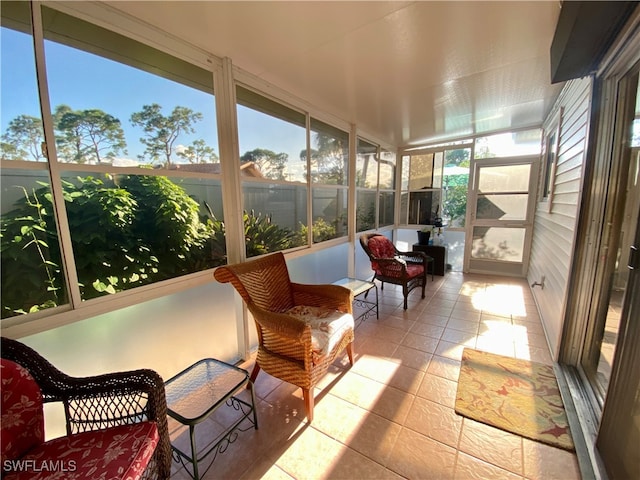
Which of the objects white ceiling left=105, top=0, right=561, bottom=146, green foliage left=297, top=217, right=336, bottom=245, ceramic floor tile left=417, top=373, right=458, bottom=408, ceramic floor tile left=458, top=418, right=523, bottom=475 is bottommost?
ceramic floor tile left=458, top=418, right=523, bottom=475

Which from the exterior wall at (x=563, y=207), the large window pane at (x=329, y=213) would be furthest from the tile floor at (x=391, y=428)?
the large window pane at (x=329, y=213)

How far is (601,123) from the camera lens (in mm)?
1642

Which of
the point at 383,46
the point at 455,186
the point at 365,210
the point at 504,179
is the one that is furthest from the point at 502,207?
the point at 383,46

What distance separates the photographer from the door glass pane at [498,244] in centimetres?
409

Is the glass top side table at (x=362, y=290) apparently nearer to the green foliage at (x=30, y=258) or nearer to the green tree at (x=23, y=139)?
the green foliage at (x=30, y=258)

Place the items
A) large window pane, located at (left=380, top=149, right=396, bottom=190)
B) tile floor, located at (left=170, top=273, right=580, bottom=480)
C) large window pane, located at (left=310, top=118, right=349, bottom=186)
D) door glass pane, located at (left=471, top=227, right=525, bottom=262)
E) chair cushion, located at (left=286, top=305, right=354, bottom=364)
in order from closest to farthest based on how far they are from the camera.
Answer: tile floor, located at (left=170, top=273, right=580, bottom=480)
chair cushion, located at (left=286, top=305, right=354, bottom=364)
large window pane, located at (left=310, top=118, right=349, bottom=186)
door glass pane, located at (left=471, top=227, right=525, bottom=262)
large window pane, located at (left=380, top=149, right=396, bottom=190)

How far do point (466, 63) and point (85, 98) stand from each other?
2.42m

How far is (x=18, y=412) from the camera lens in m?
0.91

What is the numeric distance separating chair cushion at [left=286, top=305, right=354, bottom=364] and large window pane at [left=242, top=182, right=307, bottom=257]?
66cm

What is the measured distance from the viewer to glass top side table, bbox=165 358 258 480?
1172mm

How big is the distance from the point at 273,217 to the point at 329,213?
0.97m

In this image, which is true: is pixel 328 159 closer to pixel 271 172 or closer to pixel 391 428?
pixel 271 172

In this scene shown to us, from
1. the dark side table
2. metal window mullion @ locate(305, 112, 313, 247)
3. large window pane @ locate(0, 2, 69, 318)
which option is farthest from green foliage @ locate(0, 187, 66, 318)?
the dark side table

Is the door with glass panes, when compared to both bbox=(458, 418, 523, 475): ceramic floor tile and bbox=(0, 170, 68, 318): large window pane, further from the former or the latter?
bbox=(0, 170, 68, 318): large window pane
